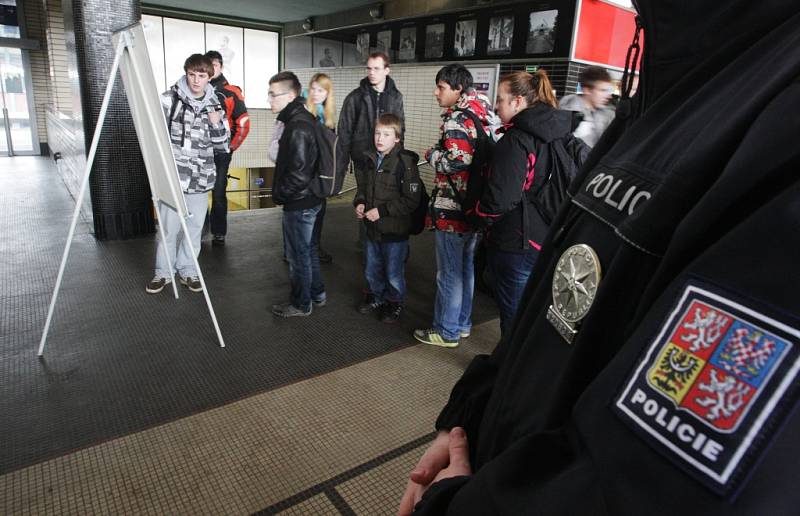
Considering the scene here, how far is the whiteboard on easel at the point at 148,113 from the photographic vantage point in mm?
2641

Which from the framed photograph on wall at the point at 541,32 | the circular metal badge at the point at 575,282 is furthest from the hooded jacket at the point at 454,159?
the framed photograph on wall at the point at 541,32

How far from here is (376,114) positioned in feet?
14.3

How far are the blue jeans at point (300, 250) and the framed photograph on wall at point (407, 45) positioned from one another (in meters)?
5.86

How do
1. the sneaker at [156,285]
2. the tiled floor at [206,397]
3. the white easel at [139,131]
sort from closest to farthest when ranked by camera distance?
the tiled floor at [206,397] < the white easel at [139,131] < the sneaker at [156,285]

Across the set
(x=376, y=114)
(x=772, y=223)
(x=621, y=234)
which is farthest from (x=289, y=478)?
(x=376, y=114)

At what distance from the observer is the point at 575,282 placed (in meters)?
0.60

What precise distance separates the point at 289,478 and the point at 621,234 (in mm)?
1877

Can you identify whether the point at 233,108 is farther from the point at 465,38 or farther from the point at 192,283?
the point at 465,38

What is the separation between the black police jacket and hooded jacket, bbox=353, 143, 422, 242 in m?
2.68

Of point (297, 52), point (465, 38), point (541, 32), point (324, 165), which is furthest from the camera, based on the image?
point (297, 52)

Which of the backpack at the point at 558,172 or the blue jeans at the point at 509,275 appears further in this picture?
the blue jeans at the point at 509,275

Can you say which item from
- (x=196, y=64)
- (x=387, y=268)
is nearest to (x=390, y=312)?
(x=387, y=268)

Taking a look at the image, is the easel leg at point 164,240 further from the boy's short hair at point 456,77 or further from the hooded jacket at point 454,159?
the boy's short hair at point 456,77

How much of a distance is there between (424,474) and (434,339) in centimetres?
243
